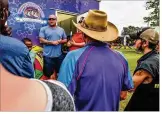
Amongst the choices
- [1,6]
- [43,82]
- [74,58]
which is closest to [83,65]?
[74,58]

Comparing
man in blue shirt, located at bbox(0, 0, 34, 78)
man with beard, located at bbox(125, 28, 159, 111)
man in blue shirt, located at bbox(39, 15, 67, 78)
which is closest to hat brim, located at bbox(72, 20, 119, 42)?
man with beard, located at bbox(125, 28, 159, 111)

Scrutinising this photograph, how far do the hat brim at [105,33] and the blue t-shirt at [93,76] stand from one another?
0.05 meters

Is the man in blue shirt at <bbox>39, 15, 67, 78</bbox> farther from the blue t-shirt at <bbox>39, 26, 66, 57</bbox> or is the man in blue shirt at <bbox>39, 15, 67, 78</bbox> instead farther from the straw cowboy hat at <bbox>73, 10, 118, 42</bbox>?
the straw cowboy hat at <bbox>73, 10, 118, 42</bbox>

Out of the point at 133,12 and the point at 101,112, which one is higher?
the point at 133,12

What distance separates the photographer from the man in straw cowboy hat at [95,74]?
2234 millimetres

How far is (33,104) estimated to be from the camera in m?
0.96

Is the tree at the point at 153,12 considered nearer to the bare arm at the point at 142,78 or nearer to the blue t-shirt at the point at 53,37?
the bare arm at the point at 142,78

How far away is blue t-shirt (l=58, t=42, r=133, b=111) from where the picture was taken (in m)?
2.23

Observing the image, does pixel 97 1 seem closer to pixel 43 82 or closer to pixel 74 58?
pixel 74 58

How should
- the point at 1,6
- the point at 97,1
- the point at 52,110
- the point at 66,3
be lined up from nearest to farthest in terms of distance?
the point at 52,110, the point at 1,6, the point at 97,1, the point at 66,3

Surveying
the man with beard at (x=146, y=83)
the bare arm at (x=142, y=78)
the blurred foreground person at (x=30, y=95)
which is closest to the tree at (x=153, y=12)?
the man with beard at (x=146, y=83)

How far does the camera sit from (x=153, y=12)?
3.03 m

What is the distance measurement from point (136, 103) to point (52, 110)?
1882 mm

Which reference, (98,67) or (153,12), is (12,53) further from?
(153,12)
